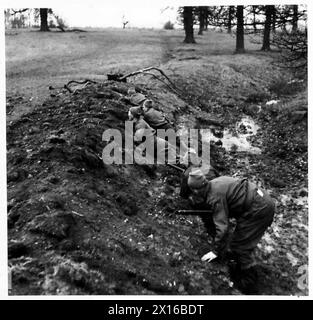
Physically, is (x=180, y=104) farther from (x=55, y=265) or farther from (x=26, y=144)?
(x=55, y=265)

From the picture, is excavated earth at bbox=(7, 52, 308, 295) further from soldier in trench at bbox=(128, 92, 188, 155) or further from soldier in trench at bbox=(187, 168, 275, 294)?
soldier in trench at bbox=(128, 92, 188, 155)

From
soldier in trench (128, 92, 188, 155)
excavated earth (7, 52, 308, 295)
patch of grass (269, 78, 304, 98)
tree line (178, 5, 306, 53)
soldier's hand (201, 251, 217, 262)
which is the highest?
tree line (178, 5, 306, 53)

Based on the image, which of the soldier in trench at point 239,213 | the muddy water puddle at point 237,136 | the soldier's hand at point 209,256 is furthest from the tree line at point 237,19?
the soldier's hand at point 209,256

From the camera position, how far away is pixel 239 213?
17.3 ft

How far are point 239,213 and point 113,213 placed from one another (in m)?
1.79

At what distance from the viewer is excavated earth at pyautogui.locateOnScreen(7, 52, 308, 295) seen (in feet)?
14.9

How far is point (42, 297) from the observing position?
410 centimetres

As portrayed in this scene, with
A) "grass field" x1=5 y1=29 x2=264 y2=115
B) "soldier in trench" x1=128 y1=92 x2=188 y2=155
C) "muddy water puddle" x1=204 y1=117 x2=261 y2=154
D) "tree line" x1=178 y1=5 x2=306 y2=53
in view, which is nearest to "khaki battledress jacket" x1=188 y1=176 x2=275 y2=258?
"soldier in trench" x1=128 y1=92 x2=188 y2=155

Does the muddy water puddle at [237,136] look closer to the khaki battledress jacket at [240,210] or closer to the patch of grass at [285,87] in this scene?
the patch of grass at [285,87]

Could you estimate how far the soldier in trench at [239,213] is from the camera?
5.09 m

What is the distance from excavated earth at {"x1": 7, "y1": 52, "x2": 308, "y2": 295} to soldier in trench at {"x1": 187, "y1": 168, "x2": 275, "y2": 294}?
22 cm

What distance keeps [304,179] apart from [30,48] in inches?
697

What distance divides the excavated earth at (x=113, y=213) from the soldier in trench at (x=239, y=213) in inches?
8.8

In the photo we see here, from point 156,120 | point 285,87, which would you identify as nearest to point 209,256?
point 156,120
